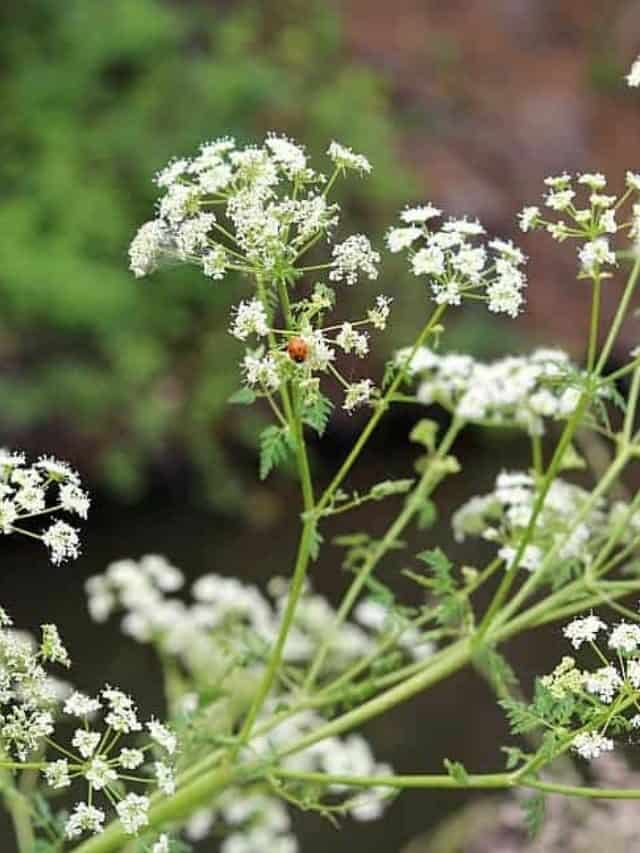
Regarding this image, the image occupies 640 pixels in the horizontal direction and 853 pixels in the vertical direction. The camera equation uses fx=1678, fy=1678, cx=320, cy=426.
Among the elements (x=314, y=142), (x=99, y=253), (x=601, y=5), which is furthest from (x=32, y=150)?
(x=601, y=5)

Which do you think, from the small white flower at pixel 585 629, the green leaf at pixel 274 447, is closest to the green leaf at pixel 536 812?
the small white flower at pixel 585 629

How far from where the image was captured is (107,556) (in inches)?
232

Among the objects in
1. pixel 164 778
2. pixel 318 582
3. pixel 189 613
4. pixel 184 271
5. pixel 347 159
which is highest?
pixel 184 271

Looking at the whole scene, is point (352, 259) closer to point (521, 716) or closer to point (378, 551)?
point (521, 716)

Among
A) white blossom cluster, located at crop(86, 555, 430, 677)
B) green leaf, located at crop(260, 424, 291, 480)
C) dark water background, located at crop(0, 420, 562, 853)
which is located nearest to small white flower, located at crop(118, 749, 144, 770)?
green leaf, located at crop(260, 424, 291, 480)

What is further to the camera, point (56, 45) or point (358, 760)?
point (56, 45)

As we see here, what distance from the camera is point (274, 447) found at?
1.25 m

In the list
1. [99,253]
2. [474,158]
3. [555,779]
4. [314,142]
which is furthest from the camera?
[474,158]

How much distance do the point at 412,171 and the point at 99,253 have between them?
1918 mm

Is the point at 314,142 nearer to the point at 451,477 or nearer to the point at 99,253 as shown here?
the point at 99,253

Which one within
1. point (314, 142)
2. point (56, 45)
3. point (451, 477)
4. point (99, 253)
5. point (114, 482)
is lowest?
point (451, 477)

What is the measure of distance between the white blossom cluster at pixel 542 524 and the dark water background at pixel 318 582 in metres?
1.28

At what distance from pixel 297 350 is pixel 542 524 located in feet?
2.02

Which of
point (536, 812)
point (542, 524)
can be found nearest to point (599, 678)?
point (536, 812)
